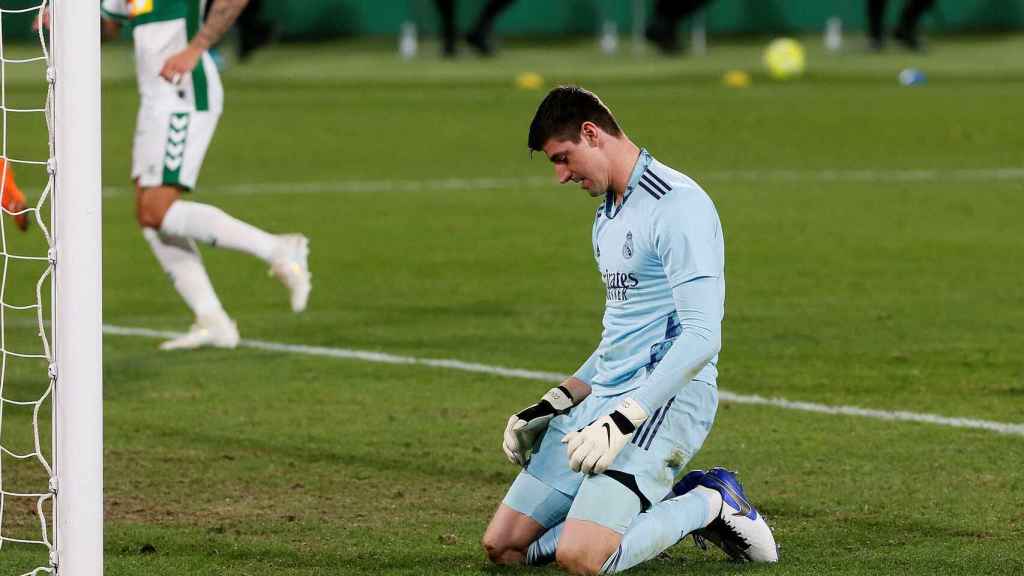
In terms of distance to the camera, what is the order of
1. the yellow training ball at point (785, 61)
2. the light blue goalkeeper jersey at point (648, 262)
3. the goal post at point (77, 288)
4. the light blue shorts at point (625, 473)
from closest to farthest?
the goal post at point (77, 288) → the light blue goalkeeper jersey at point (648, 262) → the light blue shorts at point (625, 473) → the yellow training ball at point (785, 61)

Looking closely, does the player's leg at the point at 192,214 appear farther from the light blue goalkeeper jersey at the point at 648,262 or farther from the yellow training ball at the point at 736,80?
the yellow training ball at the point at 736,80

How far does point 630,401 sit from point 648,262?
48 cm

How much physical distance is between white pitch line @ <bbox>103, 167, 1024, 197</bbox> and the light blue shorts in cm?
1057

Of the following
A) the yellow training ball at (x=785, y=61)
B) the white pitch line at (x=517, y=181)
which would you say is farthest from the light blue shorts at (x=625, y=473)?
the yellow training ball at (x=785, y=61)

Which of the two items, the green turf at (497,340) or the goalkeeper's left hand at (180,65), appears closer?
the green turf at (497,340)

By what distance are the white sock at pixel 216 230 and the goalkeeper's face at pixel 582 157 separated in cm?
411

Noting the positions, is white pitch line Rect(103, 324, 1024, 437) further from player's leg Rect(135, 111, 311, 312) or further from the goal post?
the goal post

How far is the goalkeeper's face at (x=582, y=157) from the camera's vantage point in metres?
5.04

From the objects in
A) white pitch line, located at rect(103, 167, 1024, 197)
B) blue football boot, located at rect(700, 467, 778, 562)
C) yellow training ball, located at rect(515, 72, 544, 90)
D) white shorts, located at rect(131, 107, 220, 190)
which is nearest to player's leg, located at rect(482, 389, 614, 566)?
blue football boot, located at rect(700, 467, 778, 562)

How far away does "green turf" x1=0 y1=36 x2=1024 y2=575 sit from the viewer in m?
5.75

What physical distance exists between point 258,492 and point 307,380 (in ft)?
6.81

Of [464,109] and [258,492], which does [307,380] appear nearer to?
[258,492]

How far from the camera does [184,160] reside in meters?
9.14

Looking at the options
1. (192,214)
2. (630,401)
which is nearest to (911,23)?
(192,214)
